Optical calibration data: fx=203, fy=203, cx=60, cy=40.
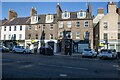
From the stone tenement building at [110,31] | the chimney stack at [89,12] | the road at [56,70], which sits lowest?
the road at [56,70]

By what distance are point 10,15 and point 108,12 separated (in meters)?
29.3

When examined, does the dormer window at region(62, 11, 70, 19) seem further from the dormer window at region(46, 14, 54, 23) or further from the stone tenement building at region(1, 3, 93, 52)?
the dormer window at region(46, 14, 54, 23)

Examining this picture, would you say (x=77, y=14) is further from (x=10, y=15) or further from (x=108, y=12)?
(x=10, y=15)

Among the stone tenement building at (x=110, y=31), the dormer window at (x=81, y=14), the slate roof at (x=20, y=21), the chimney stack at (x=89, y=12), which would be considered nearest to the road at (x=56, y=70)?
the stone tenement building at (x=110, y=31)

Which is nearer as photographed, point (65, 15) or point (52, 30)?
point (65, 15)

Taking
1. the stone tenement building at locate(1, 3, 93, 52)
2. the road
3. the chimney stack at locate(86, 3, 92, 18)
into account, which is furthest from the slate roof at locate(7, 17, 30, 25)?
the road

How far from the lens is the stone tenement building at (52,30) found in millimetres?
48438

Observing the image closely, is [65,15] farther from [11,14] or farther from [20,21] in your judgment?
[11,14]

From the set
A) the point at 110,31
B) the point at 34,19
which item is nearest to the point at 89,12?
the point at 110,31

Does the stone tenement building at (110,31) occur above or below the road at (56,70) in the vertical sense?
above

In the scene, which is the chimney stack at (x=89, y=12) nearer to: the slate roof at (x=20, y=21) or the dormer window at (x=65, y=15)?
the dormer window at (x=65, y=15)

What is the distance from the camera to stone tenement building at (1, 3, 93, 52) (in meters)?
48.4

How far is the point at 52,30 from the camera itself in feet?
168

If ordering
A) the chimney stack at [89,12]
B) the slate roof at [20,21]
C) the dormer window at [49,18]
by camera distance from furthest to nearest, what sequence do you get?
the slate roof at [20,21]
the dormer window at [49,18]
the chimney stack at [89,12]
